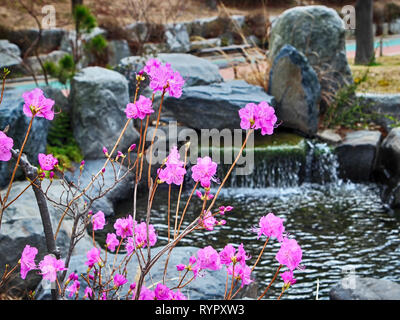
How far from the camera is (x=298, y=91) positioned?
6.45 m

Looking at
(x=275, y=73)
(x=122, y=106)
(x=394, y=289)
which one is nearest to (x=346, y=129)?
(x=275, y=73)

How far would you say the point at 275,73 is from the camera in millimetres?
6715

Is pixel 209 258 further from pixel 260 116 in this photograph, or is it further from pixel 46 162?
pixel 46 162

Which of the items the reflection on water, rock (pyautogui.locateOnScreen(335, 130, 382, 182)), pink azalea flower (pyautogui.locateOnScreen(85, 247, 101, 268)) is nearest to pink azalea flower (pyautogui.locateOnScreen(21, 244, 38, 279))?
pink azalea flower (pyautogui.locateOnScreen(85, 247, 101, 268))

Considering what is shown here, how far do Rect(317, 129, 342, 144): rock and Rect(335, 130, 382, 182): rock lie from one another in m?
0.16

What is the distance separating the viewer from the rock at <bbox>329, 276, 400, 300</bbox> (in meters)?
2.96

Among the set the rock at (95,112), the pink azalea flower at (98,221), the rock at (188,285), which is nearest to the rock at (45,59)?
the rock at (95,112)

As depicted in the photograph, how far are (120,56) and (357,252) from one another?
31.3 ft

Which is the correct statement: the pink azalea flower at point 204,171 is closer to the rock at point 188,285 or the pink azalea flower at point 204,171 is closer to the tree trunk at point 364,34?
the rock at point 188,285

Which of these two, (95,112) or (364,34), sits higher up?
(364,34)

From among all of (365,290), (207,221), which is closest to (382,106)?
(365,290)

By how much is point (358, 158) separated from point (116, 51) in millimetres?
7896

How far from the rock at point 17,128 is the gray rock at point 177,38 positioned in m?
8.77
